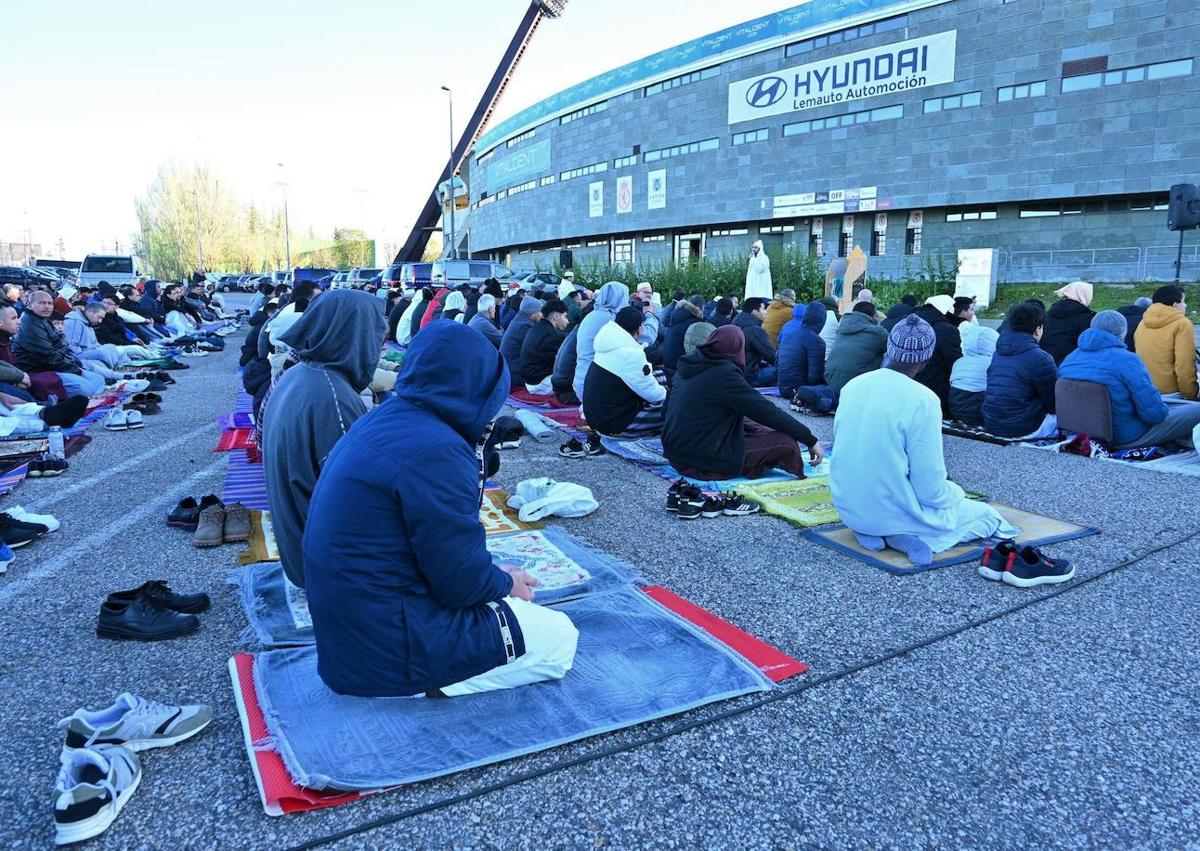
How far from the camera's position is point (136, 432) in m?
8.05

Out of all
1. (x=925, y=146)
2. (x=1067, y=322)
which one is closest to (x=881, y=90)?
(x=925, y=146)

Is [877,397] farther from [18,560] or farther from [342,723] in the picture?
[18,560]

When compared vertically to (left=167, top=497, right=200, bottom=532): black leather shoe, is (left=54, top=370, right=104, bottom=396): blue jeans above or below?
above

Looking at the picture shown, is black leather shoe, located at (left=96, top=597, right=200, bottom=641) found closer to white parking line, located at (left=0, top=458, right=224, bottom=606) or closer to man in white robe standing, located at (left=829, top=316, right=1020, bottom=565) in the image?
white parking line, located at (left=0, top=458, right=224, bottom=606)

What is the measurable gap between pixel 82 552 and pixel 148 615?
1.46 m

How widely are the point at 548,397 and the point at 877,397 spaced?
6084 millimetres

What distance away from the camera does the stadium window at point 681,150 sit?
3569 centimetres

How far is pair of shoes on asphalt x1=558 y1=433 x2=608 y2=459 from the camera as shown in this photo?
695 centimetres

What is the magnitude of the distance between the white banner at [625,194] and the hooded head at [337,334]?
38071mm

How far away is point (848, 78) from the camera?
99.4 feet

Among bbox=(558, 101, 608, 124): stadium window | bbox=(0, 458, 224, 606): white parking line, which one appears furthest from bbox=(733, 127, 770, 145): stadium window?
bbox=(0, 458, 224, 606): white parking line

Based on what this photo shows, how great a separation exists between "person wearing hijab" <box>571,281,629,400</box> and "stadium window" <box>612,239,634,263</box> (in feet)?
109

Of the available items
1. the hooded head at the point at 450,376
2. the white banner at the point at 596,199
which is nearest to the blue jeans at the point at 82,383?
the hooded head at the point at 450,376

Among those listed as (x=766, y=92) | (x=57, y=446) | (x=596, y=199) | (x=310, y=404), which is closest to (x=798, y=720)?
(x=310, y=404)
